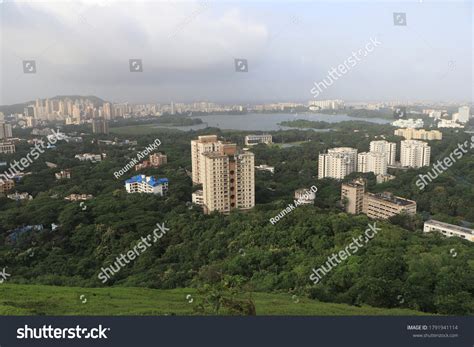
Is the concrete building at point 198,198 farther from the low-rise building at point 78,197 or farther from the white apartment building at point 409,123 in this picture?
the white apartment building at point 409,123

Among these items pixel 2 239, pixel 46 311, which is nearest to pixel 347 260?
pixel 46 311

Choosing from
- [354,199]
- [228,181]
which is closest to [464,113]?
[354,199]

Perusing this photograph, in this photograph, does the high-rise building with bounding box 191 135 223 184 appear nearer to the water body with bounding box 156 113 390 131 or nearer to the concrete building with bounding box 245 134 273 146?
the water body with bounding box 156 113 390 131

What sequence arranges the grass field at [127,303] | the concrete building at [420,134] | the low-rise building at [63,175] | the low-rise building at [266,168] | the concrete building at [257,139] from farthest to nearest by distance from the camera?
the concrete building at [257,139]
the concrete building at [420,134]
the low-rise building at [266,168]
the low-rise building at [63,175]
the grass field at [127,303]

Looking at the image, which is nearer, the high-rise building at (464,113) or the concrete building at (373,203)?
the high-rise building at (464,113)

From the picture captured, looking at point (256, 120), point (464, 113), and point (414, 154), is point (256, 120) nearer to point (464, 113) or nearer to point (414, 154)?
point (414, 154)

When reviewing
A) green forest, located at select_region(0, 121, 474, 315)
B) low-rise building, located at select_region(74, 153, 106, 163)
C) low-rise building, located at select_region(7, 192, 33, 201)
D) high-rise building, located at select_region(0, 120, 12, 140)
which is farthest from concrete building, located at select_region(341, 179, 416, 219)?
high-rise building, located at select_region(0, 120, 12, 140)

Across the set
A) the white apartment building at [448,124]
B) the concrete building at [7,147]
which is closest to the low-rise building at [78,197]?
the concrete building at [7,147]

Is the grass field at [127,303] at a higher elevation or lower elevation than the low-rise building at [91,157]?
lower
